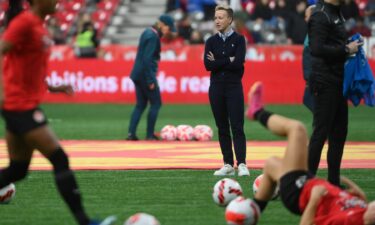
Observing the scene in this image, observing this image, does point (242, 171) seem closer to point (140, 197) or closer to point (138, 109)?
point (140, 197)

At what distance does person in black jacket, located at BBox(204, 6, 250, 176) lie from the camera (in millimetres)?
14406

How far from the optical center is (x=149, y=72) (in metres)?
20.7

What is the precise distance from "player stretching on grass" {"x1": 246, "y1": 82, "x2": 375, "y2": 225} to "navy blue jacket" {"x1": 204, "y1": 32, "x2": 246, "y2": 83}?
436 centimetres

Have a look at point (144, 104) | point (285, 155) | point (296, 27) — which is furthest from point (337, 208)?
point (296, 27)

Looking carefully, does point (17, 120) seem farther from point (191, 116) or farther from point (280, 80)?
point (280, 80)

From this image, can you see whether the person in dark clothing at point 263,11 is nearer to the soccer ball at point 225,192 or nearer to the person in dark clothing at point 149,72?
the person in dark clothing at point 149,72

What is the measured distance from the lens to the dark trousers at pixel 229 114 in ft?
47.3

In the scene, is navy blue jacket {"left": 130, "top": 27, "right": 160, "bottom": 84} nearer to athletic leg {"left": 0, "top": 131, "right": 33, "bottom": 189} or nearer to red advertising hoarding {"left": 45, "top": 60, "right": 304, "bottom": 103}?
red advertising hoarding {"left": 45, "top": 60, "right": 304, "bottom": 103}

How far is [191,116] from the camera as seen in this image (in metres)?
27.0

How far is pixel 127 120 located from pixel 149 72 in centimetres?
571

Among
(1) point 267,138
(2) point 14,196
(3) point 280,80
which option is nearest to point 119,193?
(2) point 14,196

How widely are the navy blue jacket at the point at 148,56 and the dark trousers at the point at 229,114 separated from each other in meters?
6.13

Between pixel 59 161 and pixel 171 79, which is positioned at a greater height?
pixel 59 161

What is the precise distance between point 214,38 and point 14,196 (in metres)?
4.02
